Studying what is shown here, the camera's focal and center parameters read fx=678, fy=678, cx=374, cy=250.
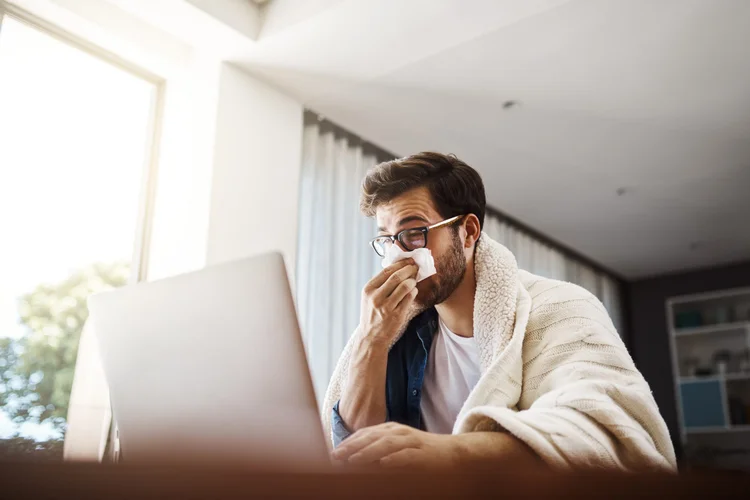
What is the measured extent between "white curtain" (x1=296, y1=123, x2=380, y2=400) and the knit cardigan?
5.22 ft

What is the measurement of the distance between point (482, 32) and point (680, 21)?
→ 0.78 m

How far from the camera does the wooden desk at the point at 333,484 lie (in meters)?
0.28

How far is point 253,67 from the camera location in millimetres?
2975

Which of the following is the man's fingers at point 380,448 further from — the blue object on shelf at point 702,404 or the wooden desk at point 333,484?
the blue object on shelf at point 702,404

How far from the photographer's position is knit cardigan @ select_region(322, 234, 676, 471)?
3.10ft

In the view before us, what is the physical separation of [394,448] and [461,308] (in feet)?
2.53

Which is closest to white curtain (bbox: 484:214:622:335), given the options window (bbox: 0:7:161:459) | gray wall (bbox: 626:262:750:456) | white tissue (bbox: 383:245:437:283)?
gray wall (bbox: 626:262:750:456)

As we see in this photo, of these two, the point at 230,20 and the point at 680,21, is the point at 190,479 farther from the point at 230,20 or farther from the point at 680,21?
the point at 680,21

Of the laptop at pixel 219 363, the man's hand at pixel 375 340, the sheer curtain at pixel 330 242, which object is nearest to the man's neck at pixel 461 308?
the man's hand at pixel 375 340

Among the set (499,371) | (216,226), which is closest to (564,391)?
(499,371)

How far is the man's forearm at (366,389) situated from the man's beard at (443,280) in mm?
164

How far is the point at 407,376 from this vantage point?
5.04 feet

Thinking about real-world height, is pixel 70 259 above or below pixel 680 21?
below

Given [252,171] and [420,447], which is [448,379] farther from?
[252,171]
